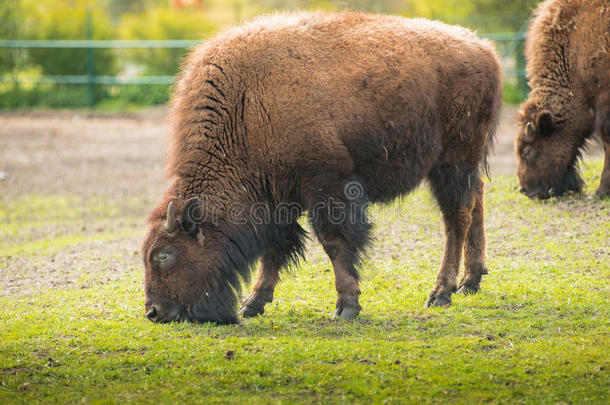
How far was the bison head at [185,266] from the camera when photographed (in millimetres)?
5988

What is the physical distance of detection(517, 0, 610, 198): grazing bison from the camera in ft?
31.6

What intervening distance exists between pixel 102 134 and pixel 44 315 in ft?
41.9

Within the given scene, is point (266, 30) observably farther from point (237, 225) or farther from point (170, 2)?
point (170, 2)

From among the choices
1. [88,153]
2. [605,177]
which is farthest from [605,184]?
[88,153]

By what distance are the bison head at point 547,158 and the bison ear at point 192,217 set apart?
5616 mm

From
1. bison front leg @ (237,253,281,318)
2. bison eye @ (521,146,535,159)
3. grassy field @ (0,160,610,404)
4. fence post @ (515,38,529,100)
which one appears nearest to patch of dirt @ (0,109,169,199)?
grassy field @ (0,160,610,404)

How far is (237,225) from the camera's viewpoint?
6.16 metres

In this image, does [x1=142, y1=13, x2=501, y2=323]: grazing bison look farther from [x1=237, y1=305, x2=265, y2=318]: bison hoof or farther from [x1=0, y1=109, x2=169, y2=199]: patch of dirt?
[x1=0, y1=109, x2=169, y2=199]: patch of dirt

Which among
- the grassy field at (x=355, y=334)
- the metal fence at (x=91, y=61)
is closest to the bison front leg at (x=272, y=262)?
the grassy field at (x=355, y=334)

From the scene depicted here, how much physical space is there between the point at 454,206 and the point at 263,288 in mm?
1838

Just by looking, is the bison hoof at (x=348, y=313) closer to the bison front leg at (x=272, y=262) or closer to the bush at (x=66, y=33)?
the bison front leg at (x=272, y=262)

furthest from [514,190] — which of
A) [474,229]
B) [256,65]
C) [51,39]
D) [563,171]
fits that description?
[51,39]

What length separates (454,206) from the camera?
693 cm

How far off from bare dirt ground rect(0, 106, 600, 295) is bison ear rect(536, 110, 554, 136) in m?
2.66
